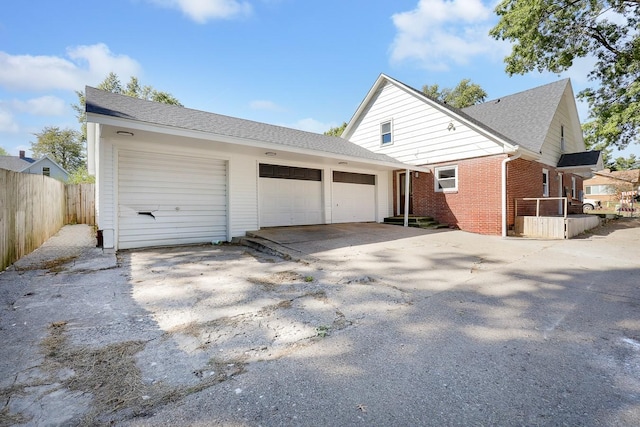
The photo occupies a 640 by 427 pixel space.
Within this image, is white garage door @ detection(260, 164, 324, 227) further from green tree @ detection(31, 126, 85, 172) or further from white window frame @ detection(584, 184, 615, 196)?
green tree @ detection(31, 126, 85, 172)

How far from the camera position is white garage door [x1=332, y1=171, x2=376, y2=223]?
40.1 feet

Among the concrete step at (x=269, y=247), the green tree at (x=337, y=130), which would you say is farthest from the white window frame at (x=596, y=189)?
the concrete step at (x=269, y=247)

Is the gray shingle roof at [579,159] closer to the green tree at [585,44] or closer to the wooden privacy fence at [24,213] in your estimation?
the green tree at [585,44]

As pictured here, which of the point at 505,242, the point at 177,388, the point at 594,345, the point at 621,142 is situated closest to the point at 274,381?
the point at 177,388

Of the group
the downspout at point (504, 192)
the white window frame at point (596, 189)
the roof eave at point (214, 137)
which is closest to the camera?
the roof eave at point (214, 137)

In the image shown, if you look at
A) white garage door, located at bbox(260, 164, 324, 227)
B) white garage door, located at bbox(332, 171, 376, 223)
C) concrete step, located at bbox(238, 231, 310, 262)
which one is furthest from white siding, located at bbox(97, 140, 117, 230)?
white garage door, located at bbox(332, 171, 376, 223)

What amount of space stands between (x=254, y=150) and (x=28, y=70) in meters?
→ 49.0

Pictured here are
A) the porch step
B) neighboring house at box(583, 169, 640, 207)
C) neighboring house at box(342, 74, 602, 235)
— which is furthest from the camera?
neighboring house at box(583, 169, 640, 207)

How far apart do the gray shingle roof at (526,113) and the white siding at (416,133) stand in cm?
256

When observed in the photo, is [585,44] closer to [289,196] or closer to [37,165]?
[289,196]

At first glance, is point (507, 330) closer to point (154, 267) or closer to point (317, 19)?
point (154, 267)

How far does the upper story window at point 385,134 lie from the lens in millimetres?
13984

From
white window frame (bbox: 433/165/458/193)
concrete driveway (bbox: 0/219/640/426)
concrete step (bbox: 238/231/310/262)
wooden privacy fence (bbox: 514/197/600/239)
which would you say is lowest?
concrete driveway (bbox: 0/219/640/426)

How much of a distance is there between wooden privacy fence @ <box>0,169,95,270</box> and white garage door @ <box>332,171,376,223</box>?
915cm
